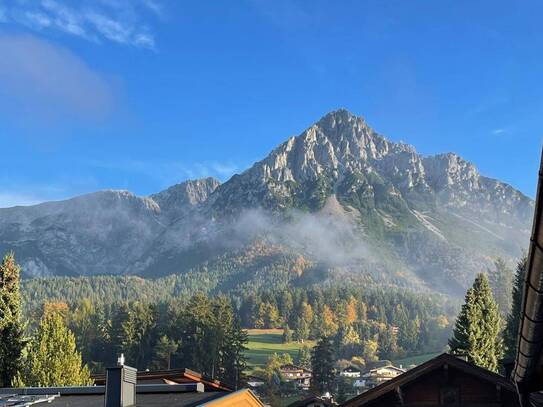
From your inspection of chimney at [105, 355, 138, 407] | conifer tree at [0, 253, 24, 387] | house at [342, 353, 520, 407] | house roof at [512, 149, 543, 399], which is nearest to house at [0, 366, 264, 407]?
chimney at [105, 355, 138, 407]

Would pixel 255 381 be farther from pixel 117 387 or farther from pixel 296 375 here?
pixel 117 387

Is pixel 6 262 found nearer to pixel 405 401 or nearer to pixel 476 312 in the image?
pixel 405 401

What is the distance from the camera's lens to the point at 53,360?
184ft

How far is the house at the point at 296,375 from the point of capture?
155 metres

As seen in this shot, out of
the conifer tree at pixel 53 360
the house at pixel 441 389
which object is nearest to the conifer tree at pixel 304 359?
the conifer tree at pixel 53 360

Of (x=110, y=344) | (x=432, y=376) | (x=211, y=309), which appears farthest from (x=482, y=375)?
(x=110, y=344)

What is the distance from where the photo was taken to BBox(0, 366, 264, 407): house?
21.1m

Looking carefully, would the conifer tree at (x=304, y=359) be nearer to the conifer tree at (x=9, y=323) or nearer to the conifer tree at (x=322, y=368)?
the conifer tree at (x=322, y=368)

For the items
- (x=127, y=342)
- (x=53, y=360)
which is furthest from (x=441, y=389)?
(x=127, y=342)

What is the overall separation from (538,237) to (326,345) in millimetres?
124386

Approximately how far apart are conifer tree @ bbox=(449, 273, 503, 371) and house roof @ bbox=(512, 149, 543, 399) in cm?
5774

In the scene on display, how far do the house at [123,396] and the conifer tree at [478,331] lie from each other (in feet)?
141

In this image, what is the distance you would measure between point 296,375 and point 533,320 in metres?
161

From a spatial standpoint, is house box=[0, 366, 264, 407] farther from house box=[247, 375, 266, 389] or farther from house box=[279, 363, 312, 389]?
house box=[279, 363, 312, 389]
